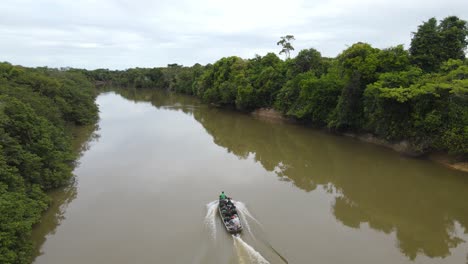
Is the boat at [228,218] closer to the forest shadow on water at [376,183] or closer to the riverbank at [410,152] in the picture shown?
the forest shadow on water at [376,183]

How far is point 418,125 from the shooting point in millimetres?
21984

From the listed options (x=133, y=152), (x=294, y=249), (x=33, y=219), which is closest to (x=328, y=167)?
(x=294, y=249)

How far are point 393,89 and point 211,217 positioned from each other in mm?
15947

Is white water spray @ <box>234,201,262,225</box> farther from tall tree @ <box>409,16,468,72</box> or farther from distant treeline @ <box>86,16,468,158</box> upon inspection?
tall tree @ <box>409,16,468,72</box>

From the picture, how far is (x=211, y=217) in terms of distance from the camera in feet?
48.5

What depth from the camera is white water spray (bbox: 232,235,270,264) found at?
11.2m

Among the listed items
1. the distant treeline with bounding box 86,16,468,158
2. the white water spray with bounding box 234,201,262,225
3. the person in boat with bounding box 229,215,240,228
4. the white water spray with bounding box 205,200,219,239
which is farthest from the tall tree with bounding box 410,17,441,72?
the person in boat with bounding box 229,215,240,228

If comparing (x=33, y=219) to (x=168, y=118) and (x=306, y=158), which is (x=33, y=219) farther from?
(x=168, y=118)

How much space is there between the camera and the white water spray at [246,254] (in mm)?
11177

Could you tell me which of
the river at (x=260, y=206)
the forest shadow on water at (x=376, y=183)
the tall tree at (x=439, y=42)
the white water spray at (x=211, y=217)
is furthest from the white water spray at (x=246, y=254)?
the tall tree at (x=439, y=42)

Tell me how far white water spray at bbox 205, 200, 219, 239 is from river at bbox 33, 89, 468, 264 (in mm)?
47

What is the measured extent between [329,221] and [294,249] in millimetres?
3156

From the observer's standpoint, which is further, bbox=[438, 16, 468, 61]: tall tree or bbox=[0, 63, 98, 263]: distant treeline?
bbox=[438, 16, 468, 61]: tall tree

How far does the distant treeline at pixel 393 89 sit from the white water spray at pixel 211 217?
14.6 meters
